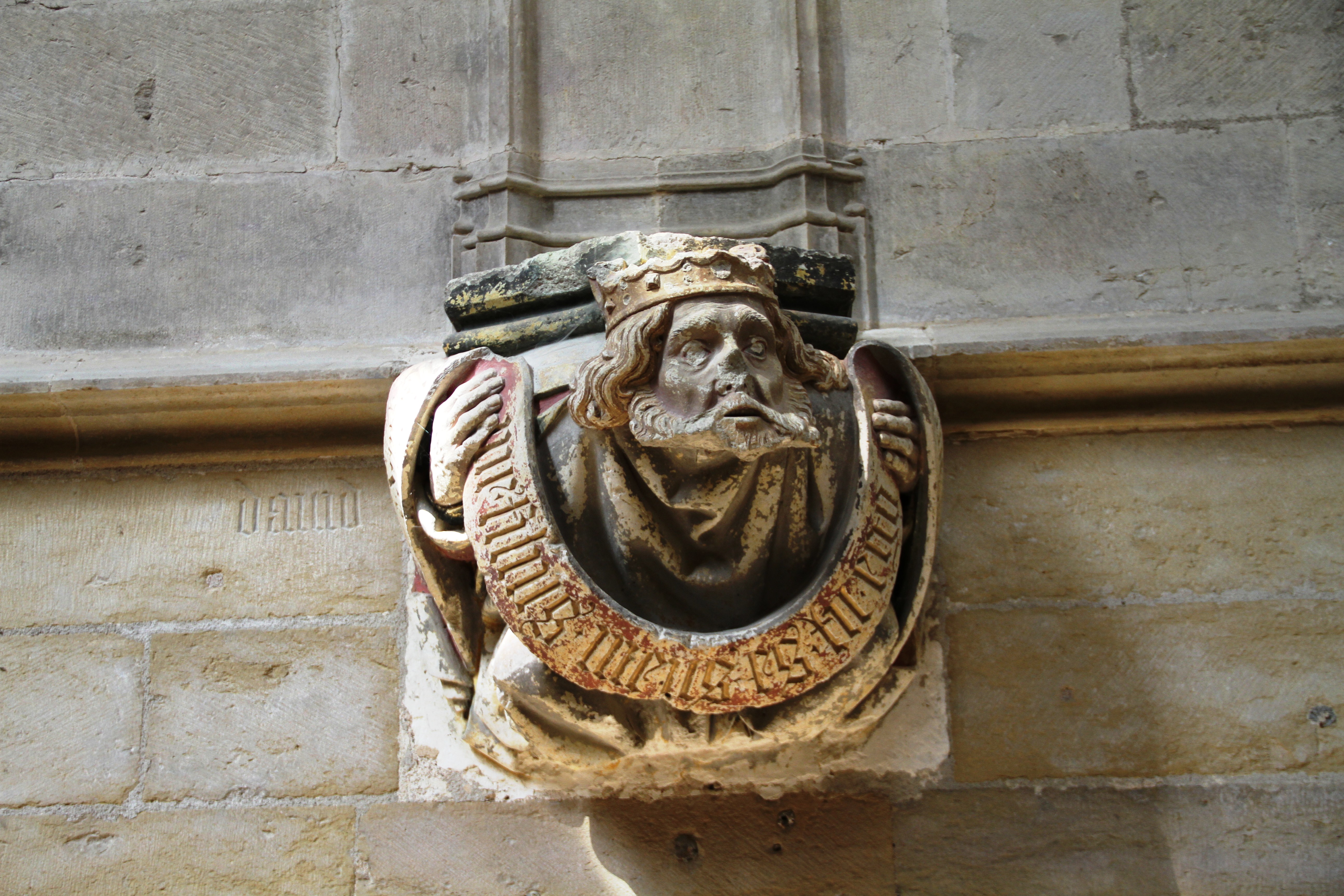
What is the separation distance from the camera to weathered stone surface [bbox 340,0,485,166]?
2410 mm

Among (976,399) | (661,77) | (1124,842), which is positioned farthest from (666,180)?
(1124,842)

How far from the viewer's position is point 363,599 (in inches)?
85.9

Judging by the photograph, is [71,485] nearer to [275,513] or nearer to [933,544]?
[275,513]

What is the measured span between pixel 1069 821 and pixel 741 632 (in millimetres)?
801

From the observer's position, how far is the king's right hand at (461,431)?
5.66ft

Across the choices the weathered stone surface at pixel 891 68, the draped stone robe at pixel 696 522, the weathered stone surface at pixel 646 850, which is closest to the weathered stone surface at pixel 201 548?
the weathered stone surface at pixel 646 850

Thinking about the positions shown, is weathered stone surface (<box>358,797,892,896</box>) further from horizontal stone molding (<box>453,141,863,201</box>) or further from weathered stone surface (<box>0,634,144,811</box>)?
horizontal stone molding (<box>453,141,863,201</box>)

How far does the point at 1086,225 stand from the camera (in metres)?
2.32

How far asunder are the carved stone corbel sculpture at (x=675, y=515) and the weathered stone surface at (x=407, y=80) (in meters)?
0.69

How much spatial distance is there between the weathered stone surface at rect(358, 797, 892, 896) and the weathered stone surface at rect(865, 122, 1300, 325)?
0.94 metres

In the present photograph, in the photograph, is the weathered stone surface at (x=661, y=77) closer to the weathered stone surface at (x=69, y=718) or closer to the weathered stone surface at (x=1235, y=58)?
the weathered stone surface at (x=1235, y=58)

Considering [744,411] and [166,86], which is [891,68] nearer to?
[744,411]

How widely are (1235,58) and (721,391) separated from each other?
60.1 inches

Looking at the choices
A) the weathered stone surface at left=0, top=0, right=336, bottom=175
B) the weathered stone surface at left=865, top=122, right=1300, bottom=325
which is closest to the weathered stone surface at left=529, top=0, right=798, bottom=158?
the weathered stone surface at left=865, top=122, right=1300, bottom=325
